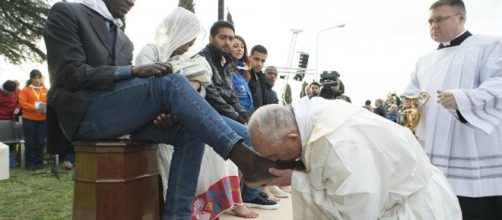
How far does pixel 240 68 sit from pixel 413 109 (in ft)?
6.76

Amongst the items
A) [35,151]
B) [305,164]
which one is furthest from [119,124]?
[35,151]

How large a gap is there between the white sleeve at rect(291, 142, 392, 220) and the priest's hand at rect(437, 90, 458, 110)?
1.70m

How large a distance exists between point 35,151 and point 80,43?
569cm

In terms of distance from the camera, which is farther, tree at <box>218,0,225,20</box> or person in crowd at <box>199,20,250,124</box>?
tree at <box>218,0,225,20</box>

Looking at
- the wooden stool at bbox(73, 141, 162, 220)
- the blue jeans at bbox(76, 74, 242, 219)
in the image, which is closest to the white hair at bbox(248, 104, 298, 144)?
the blue jeans at bbox(76, 74, 242, 219)

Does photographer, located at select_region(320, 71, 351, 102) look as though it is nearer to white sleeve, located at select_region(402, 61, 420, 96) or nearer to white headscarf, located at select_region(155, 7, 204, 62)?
white sleeve, located at select_region(402, 61, 420, 96)

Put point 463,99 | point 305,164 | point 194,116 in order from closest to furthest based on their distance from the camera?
point 305,164 → point 194,116 → point 463,99

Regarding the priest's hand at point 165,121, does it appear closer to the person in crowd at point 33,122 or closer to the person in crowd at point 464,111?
the person in crowd at point 464,111

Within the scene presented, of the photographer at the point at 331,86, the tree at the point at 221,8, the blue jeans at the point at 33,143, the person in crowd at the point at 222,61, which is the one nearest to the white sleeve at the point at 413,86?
the person in crowd at the point at 222,61

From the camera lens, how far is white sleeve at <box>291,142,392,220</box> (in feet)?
5.17

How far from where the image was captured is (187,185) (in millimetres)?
2400

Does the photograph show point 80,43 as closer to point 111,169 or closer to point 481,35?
point 111,169

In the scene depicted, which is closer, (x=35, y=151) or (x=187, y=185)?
(x=187, y=185)

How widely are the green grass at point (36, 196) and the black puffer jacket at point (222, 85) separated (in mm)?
1630
